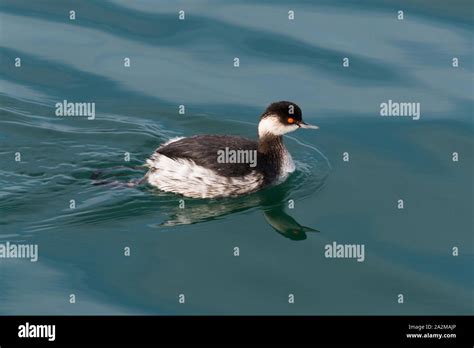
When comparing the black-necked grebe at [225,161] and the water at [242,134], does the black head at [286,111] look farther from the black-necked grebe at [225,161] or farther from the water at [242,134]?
the water at [242,134]

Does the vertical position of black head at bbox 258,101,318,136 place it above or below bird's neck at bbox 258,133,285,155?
above

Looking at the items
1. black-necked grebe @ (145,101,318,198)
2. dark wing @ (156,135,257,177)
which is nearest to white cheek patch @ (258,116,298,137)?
black-necked grebe @ (145,101,318,198)

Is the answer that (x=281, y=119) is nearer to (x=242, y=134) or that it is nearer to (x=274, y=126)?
(x=274, y=126)

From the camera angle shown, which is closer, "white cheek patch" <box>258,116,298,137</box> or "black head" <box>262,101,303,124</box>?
"black head" <box>262,101,303,124</box>

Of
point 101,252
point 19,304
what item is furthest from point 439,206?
point 19,304

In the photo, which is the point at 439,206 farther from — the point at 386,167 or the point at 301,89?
the point at 301,89

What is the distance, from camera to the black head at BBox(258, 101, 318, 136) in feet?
46.5

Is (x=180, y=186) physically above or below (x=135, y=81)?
below

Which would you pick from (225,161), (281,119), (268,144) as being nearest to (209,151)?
(225,161)

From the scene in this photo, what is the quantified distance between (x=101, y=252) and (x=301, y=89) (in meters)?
6.12

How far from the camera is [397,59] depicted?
18.3 m

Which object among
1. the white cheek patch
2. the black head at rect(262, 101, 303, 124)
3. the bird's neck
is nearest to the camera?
the black head at rect(262, 101, 303, 124)

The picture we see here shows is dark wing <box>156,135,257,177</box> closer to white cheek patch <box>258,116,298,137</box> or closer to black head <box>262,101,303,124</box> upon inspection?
white cheek patch <box>258,116,298,137</box>

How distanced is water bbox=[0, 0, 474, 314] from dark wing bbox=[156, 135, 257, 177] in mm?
477
